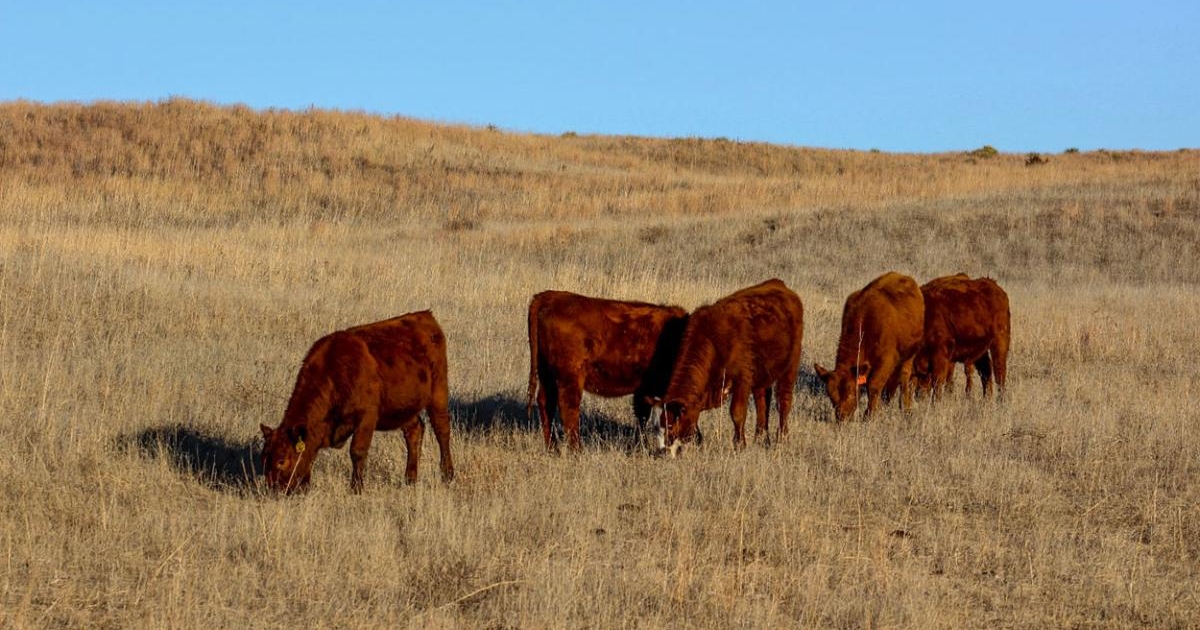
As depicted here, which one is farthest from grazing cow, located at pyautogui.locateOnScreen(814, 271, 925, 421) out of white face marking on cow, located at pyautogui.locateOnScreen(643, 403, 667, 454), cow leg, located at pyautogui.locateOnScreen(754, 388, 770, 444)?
white face marking on cow, located at pyautogui.locateOnScreen(643, 403, 667, 454)

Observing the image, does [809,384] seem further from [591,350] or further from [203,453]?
[203,453]

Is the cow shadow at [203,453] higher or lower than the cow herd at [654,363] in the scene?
lower

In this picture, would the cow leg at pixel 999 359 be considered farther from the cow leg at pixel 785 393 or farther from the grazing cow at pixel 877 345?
the cow leg at pixel 785 393

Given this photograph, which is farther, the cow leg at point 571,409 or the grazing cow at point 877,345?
the grazing cow at point 877,345

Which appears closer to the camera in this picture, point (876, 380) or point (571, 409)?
point (571, 409)

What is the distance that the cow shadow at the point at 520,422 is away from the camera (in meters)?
10.6

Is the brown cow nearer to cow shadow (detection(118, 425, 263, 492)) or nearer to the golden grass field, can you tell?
the golden grass field

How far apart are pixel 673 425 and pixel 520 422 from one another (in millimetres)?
2311

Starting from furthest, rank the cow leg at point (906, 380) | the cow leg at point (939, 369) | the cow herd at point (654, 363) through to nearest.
→ the cow leg at point (939, 369)
the cow leg at point (906, 380)
the cow herd at point (654, 363)

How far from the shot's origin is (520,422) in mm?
11297

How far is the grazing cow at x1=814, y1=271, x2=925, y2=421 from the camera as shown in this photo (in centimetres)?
1123

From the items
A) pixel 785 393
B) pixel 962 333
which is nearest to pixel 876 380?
pixel 785 393

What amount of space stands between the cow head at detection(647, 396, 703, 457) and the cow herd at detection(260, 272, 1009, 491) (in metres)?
0.01

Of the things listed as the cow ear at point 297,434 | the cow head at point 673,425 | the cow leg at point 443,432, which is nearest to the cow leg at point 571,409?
the cow head at point 673,425
